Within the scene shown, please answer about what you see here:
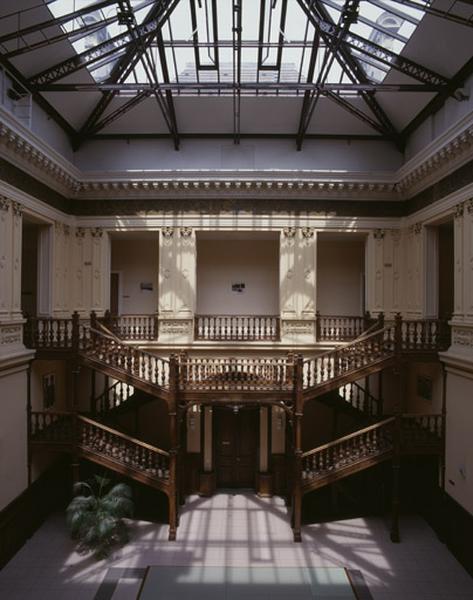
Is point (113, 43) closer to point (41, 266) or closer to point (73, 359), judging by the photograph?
point (41, 266)

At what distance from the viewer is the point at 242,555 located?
30.9 feet

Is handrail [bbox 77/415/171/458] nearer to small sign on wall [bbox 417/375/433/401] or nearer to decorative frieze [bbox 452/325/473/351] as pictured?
small sign on wall [bbox 417/375/433/401]

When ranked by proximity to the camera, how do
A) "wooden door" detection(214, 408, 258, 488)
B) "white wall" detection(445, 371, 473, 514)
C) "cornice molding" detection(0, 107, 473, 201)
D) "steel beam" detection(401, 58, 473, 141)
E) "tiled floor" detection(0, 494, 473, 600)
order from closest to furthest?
"tiled floor" detection(0, 494, 473, 600) → "white wall" detection(445, 371, 473, 514) → "steel beam" detection(401, 58, 473, 141) → "cornice molding" detection(0, 107, 473, 201) → "wooden door" detection(214, 408, 258, 488)

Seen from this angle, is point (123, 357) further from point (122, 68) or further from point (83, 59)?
point (122, 68)

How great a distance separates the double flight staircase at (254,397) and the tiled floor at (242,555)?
702 mm

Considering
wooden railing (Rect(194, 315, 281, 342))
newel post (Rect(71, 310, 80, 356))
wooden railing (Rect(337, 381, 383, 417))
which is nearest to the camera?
newel post (Rect(71, 310, 80, 356))

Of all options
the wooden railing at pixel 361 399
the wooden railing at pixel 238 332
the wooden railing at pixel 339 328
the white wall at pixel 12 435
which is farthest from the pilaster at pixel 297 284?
the white wall at pixel 12 435

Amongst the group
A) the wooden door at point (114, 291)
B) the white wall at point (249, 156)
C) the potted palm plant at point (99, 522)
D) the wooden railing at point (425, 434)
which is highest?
the white wall at point (249, 156)

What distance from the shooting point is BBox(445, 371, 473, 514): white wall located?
926 centimetres

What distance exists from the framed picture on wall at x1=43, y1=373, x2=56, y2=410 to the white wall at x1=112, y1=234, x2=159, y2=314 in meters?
4.28

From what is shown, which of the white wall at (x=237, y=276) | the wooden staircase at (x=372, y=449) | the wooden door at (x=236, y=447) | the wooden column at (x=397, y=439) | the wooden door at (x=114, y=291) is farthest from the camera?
the white wall at (x=237, y=276)

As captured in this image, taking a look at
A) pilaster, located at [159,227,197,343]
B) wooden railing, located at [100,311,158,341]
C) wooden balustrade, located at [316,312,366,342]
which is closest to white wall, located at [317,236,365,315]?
wooden balustrade, located at [316,312,366,342]

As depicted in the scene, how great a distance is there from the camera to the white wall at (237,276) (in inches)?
623

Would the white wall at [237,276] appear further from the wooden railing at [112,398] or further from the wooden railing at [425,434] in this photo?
the wooden railing at [425,434]
